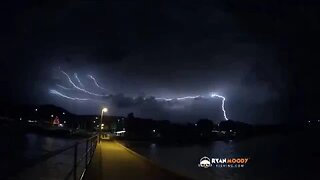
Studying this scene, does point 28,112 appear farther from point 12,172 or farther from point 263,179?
point 12,172

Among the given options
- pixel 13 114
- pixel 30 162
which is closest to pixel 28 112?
pixel 13 114

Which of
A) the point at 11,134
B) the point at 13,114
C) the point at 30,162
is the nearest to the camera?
the point at 30,162

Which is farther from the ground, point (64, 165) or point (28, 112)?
point (28, 112)

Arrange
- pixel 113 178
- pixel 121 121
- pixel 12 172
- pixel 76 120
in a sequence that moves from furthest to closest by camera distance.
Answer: pixel 121 121
pixel 76 120
pixel 113 178
pixel 12 172

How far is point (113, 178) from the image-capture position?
1397 centimetres

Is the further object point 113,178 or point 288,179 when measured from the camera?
point 288,179

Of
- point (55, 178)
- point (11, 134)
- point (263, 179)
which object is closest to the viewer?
point (55, 178)

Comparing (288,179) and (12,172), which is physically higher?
(12,172)

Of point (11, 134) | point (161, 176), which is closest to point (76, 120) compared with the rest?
point (11, 134)

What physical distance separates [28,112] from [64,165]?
92.2 metres

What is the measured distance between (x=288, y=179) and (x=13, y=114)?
67.2 metres

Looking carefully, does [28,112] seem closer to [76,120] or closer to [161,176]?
[76,120]

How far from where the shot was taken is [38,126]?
75438 millimetres

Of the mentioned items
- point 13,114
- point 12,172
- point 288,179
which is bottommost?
point 288,179
